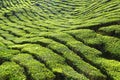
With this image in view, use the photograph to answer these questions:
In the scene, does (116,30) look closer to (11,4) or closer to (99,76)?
(99,76)

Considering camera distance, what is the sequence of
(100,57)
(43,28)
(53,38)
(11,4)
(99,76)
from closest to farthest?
(99,76) < (100,57) < (53,38) < (43,28) < (11,4)

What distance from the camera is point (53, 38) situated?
35.5m

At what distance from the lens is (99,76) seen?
24.1 metres

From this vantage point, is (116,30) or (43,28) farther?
(43,28)

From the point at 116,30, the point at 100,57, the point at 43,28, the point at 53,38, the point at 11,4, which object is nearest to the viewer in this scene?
the point at 100,57

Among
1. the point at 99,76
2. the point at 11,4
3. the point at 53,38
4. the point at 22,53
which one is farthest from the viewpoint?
the point at 11,4

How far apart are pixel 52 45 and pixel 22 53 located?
4.25m

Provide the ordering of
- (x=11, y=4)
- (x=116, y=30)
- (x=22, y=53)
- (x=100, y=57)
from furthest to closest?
(x=11, y=4)
(x=116, y=30)
(x=22, y=53)
(x=100, y=57)

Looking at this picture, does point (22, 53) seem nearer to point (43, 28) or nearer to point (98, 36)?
point (98, 36)

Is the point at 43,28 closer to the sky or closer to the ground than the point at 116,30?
closer to the ground

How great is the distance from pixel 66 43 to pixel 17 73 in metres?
10.1

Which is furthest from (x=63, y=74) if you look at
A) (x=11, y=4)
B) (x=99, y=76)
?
(x=11, y=4)

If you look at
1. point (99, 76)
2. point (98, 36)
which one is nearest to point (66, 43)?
point (98, 36)

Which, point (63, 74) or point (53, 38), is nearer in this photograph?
point (63, 74)
